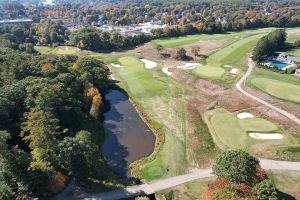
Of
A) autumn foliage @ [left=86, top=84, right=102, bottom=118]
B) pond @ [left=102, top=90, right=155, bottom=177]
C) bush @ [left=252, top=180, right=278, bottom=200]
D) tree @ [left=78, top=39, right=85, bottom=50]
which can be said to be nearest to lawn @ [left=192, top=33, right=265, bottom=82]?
pond @ [left=102, top=90, right=155, bottom=177]

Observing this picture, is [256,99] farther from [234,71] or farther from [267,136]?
[234,71]

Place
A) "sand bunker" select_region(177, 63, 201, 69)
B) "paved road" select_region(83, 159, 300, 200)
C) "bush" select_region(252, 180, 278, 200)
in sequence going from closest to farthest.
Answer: "bush" select_region(252, 180, 278, 200), "paved road" select_region(83, 159, 300, 200), "sand bunker" select_region(177, 63, 201, 69)

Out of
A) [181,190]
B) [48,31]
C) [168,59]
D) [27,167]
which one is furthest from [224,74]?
[48,31]

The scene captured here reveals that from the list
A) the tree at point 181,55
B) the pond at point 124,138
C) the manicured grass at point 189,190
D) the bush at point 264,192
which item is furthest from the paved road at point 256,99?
the bush at point 264,192

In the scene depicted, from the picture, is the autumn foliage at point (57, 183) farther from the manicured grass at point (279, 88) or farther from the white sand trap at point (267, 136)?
the manicured grass at point (279, 88)

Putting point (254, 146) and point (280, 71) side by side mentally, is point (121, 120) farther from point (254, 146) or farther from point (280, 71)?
point (280, 71)

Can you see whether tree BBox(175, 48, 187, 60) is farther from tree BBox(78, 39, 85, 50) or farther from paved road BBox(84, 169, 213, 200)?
paved road BBox(84, 169, 213, 200)
